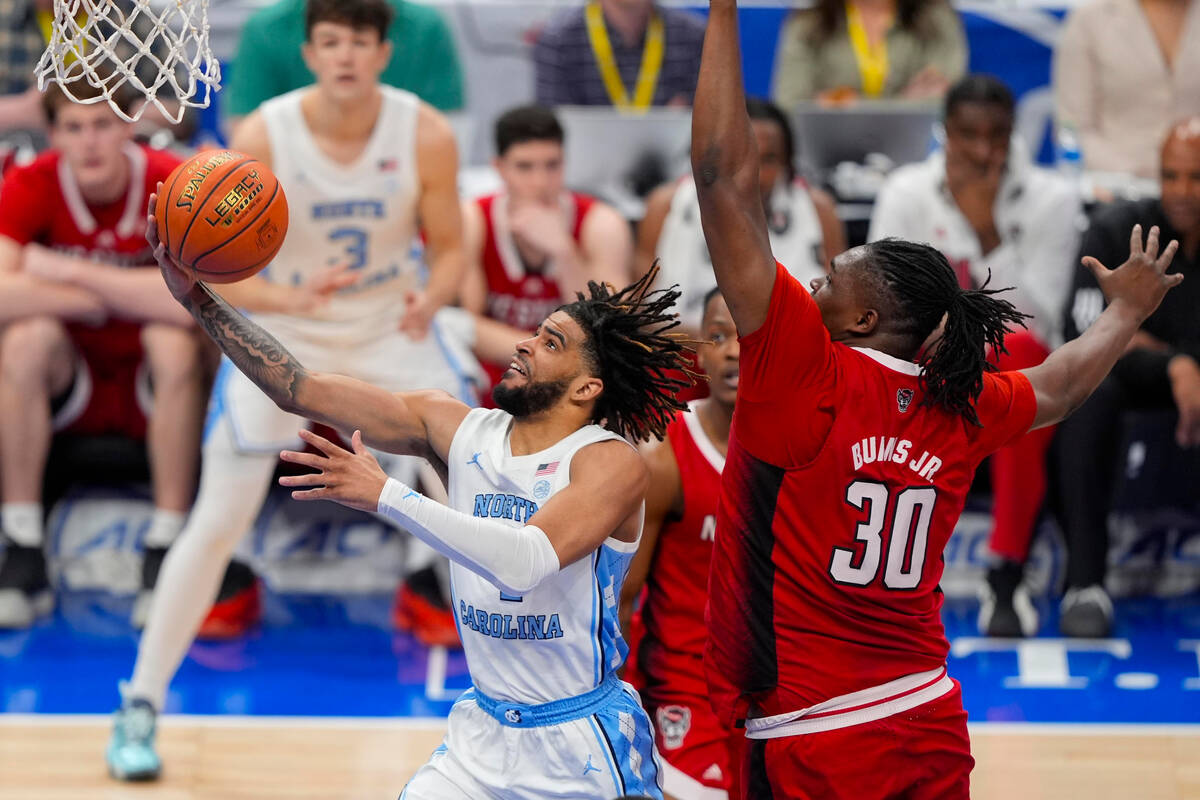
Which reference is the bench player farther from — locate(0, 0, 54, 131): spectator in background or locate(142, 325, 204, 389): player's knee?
locate(0, 0, 54, 131): spectator in background

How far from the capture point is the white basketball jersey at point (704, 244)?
6.05m

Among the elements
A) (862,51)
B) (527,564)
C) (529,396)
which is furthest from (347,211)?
(862,51)

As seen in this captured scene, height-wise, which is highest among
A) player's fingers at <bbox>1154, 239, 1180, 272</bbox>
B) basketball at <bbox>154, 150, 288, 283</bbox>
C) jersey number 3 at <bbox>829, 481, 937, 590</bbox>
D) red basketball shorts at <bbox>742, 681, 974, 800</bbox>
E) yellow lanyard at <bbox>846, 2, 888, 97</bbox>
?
yellow lanyard at <bbox>846, 2, 888, 97</bbox>

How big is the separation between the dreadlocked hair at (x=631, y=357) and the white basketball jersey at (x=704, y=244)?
2603 millimetres

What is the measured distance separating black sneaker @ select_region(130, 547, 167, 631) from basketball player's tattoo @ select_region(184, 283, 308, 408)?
2995 millimetres

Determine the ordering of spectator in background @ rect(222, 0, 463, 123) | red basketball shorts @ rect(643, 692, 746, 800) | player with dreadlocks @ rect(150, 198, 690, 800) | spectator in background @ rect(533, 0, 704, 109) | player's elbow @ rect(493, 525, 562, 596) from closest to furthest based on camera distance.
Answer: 1. player's elbow @ rect(493, 525, 562, 596)
2. player with dreadlocks @ rect(150, 198, 690, 800)
3. red basketball shorts @ rect(643, 692, 746, 800)
4. spectator in background @ rect(222, 0, 463, 123)
5. spectator in background @ rect(533, 0, 704, 109)

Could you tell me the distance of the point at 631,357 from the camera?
3348 mm

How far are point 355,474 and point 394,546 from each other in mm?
3802

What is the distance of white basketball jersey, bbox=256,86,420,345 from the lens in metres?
5.32

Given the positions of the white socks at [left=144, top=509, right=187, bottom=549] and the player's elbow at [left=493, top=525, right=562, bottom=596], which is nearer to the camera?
the player's elbow at [left=493, top=525, right=562, bottom=596]

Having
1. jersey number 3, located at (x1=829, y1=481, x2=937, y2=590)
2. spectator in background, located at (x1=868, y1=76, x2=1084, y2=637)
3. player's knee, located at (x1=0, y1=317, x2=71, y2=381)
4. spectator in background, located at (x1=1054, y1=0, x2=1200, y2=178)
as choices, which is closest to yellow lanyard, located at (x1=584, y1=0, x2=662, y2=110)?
spectator in background, located at (x1=868, y1=76, x2=1084, y2=637)

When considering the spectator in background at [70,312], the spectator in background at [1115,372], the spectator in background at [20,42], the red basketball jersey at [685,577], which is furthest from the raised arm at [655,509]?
the spectator in background at [20,42]

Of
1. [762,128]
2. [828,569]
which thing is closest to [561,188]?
[762,128]

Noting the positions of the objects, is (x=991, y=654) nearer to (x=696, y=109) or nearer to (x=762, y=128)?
(x=762, y=128)
